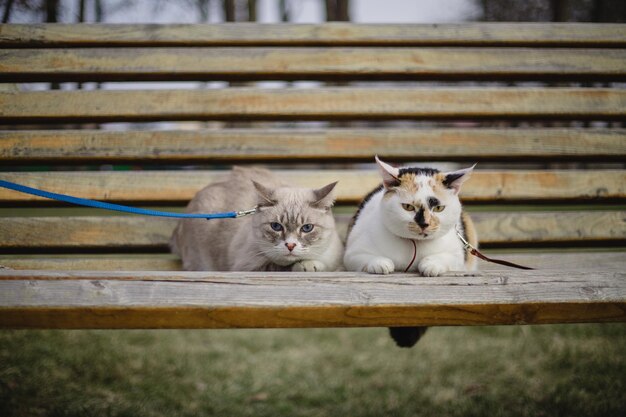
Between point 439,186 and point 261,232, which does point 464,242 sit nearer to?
point 439,186

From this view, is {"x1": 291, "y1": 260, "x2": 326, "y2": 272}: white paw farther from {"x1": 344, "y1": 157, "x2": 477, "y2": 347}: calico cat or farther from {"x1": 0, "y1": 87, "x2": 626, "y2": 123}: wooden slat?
{"x1": 0, "y1": 87, "x2": 626, "y2": 123}: wooden slat

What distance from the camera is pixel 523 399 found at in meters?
2.29

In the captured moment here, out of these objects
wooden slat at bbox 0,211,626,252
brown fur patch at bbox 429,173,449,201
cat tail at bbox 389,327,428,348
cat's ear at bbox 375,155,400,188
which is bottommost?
cat tail at bbox 389,327,428,348

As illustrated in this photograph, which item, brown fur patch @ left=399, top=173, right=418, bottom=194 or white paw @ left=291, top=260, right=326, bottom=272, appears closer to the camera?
brown fur patch @ left=399, top=173, right=418, bottom=194

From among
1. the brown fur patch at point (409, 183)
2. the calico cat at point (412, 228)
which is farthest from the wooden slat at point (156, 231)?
the brown fur patch at point (409, 183)

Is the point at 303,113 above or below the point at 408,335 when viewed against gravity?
above

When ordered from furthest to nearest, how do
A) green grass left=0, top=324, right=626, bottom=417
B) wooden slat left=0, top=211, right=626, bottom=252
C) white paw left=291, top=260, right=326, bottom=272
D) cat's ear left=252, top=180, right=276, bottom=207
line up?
green grass left=0, top=324, right=626, bottom=417
wooden slat left=0, top=211, right=626, bottom=252
cat's ear left=252, top=180, right=276, bottom=207
white paw left=291, top=260, right=326, bottom=272

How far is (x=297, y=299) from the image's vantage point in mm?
1111

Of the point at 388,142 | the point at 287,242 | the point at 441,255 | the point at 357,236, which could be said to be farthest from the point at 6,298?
the point at 388,142

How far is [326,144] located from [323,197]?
40cm

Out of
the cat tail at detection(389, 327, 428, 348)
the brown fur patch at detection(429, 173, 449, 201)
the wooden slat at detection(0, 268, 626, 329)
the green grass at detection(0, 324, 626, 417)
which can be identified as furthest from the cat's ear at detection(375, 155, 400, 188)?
the green grass at detection(0, 324, 626, 417)

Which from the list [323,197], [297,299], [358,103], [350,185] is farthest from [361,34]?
[297,299]

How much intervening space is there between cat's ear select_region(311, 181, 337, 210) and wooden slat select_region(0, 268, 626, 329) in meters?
0.61

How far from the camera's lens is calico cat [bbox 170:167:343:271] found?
1.74 meters
